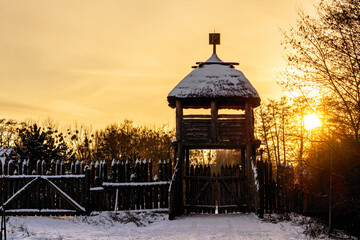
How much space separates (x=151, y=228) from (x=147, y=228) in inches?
4.7

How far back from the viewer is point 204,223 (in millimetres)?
13703

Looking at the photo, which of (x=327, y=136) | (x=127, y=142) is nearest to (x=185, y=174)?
(x=327, y=136)

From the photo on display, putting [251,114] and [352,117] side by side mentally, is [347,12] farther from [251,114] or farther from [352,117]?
[251,114]

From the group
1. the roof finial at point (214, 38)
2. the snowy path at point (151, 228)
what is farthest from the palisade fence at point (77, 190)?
the roof finial at point (214, 38)

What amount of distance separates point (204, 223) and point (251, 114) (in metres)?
5.96

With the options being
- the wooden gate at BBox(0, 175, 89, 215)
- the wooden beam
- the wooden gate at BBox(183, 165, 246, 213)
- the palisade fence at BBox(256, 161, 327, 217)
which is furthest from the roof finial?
the wooden gate at BBox(0, 175, 89, 215)

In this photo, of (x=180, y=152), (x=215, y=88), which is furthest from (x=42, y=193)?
(x=215, y=88)

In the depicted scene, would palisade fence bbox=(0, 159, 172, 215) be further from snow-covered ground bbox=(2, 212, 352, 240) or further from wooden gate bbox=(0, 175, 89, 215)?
snow-covered ground bbox=(2, 212, 352, 240)

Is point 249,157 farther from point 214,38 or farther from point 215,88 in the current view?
point 214,38

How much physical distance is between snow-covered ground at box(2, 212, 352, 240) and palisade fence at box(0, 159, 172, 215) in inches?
22.9

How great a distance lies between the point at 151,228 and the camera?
1254 cm

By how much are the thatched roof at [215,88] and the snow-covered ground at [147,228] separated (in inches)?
202

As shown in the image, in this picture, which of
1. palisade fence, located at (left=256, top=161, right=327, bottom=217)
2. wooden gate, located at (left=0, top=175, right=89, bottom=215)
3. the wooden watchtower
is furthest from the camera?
the wooden watchtower

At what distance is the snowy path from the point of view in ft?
35.3
